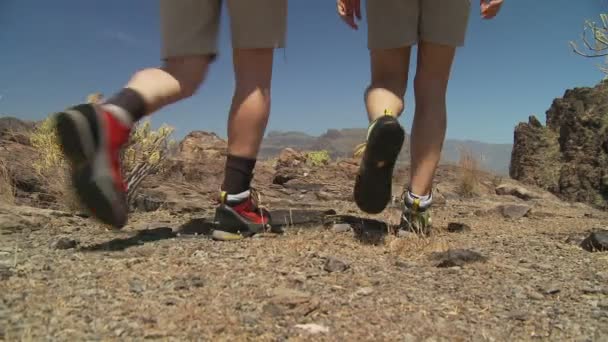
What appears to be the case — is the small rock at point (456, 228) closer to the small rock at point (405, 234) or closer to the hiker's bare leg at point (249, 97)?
the small rock at point (405, 234)

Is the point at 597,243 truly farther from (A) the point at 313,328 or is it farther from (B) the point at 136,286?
(B) the point at 136,286

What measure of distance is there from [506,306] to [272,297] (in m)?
0.77

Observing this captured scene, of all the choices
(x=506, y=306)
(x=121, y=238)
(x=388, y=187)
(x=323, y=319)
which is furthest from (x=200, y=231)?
(x=506, y=306)

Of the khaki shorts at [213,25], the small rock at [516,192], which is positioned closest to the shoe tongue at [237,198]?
the khaki shorts at [213,25]

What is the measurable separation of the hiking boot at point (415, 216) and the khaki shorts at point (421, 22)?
0.85 meters

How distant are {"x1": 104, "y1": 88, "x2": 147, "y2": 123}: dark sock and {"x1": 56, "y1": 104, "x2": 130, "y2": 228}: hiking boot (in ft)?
0.36

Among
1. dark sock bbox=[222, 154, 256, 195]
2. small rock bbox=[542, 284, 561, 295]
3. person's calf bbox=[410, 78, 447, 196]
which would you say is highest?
person's calf bbox=[410, 78, 447, 196]

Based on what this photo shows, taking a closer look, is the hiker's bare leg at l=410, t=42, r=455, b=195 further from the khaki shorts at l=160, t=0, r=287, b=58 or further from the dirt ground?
the khaki shorts at l=160, t=0, r=287, b=58

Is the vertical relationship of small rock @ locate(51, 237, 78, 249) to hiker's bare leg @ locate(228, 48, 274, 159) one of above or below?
below

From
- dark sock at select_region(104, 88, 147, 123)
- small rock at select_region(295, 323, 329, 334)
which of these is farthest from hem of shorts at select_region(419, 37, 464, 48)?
small rock at select_region(295, 323, 329, 334)

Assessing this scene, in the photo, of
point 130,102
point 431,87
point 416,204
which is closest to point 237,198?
point 130,102

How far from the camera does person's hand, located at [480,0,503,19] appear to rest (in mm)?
2768

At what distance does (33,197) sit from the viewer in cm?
465

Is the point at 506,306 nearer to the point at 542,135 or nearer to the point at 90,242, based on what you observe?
the point at 90,242
